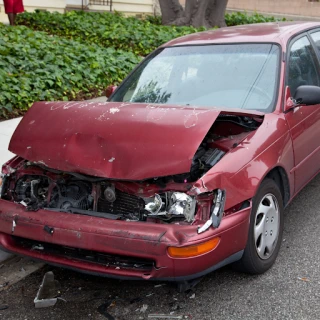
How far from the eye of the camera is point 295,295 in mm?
3277

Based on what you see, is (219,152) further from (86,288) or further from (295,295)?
(86,288)

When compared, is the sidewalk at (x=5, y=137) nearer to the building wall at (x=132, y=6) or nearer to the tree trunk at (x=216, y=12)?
the tree trunk at (x=216, y=12)

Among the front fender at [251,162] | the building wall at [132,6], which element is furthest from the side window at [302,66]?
the building wall at [132,6]

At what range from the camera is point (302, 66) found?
176 inches

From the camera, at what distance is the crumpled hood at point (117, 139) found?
3076 mm

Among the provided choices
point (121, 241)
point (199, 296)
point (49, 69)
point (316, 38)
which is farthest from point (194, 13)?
point (121, 241)

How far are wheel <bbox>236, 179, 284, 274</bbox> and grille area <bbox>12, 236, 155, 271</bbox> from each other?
2.39ft

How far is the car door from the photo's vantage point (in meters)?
3.98

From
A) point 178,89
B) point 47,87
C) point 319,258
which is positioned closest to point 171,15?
point 47,87

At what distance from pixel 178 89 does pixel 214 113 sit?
1.11 m

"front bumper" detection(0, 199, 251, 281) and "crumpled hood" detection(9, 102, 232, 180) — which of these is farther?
"crumpled hood" detection(9, 102, 232, 180)

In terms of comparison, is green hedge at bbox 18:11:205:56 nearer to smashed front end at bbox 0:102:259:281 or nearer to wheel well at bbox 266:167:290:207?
wheel well at bbox 266:167:290:207

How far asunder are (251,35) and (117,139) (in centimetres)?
196

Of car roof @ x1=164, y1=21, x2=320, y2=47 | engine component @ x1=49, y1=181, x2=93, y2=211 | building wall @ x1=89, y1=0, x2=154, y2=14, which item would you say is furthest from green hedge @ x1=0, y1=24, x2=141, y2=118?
building wall @ x1=89, y1=0, x2=154, y2=14
